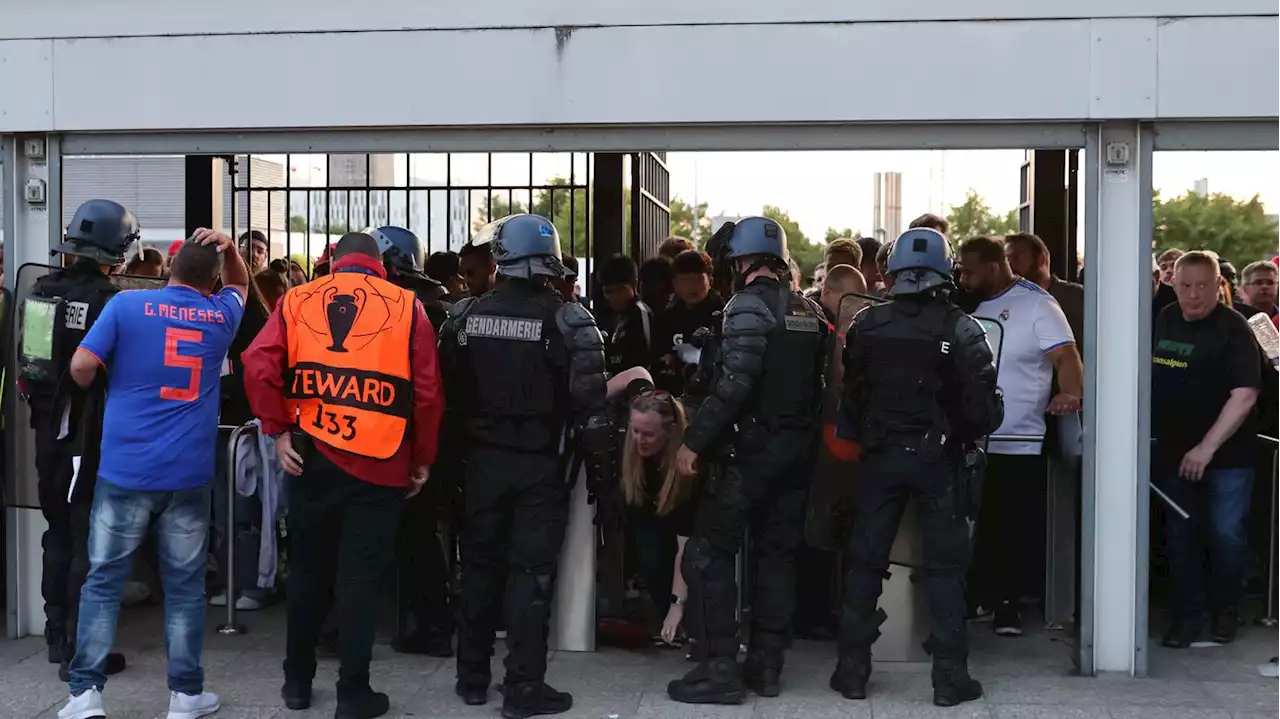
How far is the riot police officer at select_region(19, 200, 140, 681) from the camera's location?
18.4ft

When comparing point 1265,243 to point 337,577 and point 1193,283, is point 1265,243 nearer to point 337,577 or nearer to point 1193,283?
point 1193,283

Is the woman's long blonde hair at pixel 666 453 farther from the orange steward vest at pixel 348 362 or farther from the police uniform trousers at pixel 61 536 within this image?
the police uniform trousers at pixel 61 536

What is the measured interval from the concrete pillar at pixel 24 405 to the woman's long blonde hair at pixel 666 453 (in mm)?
2768

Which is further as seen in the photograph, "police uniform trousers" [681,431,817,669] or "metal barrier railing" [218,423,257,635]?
"metal barrier railing" [218,423,257,635]

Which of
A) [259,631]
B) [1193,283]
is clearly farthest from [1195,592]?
[259,631]

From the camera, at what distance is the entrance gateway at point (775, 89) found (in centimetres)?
569

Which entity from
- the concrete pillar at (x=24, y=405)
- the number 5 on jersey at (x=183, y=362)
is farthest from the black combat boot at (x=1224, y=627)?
the concrete pillar at (x=24, y=405)

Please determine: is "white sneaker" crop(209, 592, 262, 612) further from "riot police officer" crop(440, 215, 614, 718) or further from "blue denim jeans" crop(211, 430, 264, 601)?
"riot police officer" crop(440, 215, 614, 718)

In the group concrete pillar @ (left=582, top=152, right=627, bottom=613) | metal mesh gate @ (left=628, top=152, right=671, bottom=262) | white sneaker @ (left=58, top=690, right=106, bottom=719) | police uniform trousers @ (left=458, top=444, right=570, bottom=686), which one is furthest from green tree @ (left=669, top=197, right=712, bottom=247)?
white sneaker @ (left=58, top=690, right=106, bottom=719)

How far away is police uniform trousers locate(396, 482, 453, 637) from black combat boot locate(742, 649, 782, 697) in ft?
4.93

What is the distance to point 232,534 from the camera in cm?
669

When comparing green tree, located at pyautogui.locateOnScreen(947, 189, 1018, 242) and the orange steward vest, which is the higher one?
green tree, located at pyautogui.locateOnScreen(947, 189, 1018, 242)

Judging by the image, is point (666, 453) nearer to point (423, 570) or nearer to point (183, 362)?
point (423, 570)

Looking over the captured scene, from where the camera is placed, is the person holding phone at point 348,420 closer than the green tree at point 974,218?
Yes
